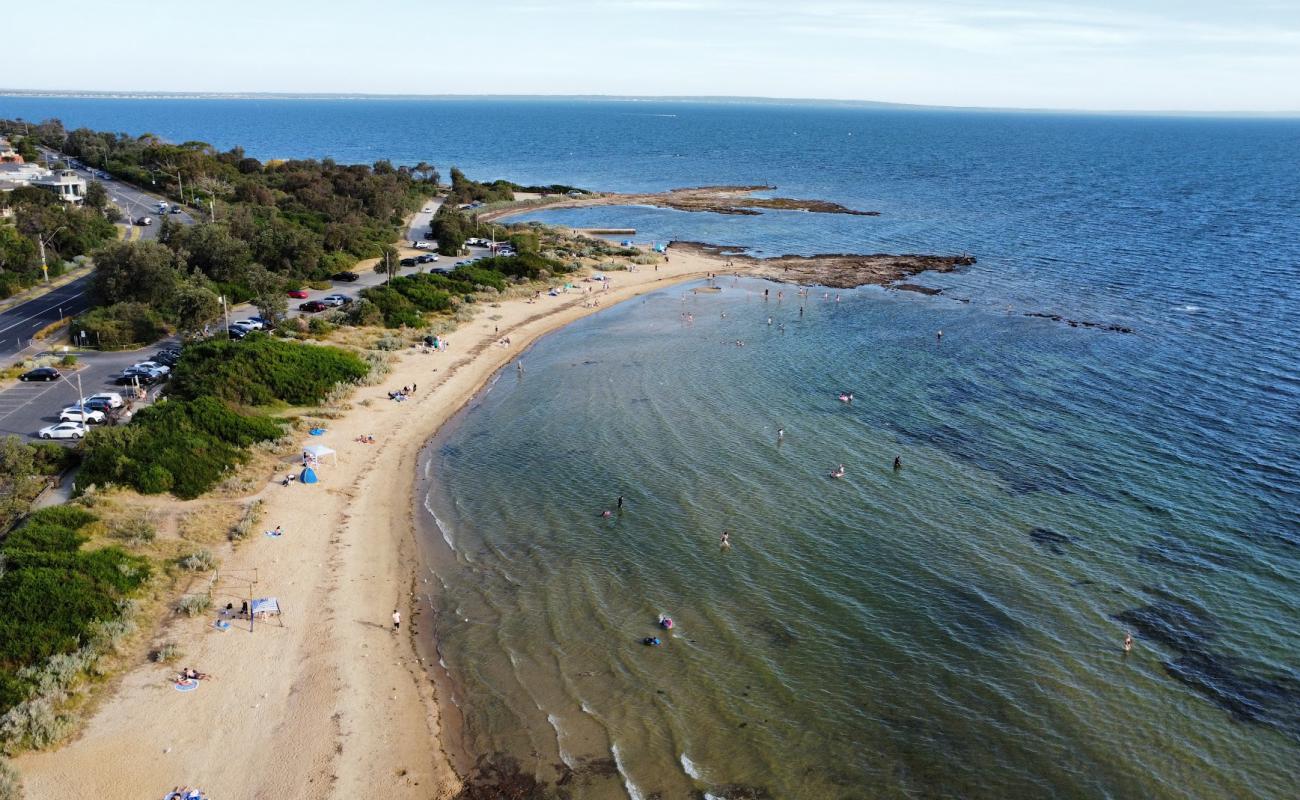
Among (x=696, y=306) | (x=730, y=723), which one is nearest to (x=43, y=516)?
(x=730, y=723)

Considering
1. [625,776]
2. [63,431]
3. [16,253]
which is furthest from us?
[16,253]

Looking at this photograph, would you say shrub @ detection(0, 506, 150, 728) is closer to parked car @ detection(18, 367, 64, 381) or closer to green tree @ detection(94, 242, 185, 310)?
parked car @ detection(18, 367, 64, 381)

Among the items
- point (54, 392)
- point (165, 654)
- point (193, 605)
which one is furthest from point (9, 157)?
point (165, 654)

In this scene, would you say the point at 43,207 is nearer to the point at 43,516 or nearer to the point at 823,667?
the point at 43,516

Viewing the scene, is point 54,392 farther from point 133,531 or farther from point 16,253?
point 16,253

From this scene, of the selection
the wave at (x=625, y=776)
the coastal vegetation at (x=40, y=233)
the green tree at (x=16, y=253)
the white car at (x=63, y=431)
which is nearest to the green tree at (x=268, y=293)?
the coastal vegetation at (x=40, y=233)

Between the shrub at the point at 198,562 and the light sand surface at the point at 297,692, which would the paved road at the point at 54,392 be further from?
the shrub at the point at 198,562
